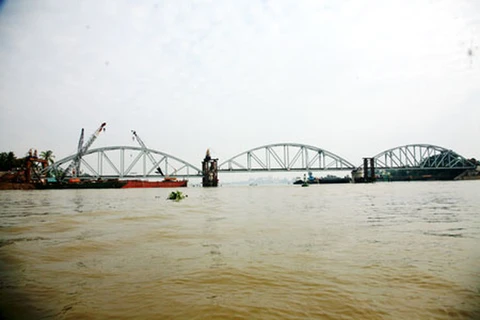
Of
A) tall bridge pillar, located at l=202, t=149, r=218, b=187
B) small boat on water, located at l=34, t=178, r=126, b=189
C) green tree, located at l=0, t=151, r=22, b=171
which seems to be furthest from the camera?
tall bridge pillar, located at l=202, t=149, r=218, b=187

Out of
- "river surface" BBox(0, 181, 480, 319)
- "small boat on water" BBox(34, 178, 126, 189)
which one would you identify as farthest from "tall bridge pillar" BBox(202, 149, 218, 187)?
"river surface" BBox(0, 181, 480, 319)

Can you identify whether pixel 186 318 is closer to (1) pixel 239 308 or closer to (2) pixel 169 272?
(1) pixel 239 308

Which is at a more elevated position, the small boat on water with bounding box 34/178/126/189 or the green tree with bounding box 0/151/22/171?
the green tree with bounding box 0/151/22/171

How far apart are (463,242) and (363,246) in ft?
8.82

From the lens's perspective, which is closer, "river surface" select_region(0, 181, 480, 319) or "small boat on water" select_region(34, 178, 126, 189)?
"river surface" select_region(0, 181, 480, 319)

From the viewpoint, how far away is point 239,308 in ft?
12.2

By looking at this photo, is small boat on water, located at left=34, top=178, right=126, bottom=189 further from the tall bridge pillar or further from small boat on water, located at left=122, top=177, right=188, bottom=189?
the tall bridge pillar

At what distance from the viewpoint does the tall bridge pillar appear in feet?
433

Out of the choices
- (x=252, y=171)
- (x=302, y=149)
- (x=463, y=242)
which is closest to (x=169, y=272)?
(x=463, y=242)

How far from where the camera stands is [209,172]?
13425 centimetres

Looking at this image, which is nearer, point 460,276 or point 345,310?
point 345,310

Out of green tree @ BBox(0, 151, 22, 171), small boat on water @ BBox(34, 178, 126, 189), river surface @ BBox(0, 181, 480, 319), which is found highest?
green tree @ BBox(0, 151, 22, 171)

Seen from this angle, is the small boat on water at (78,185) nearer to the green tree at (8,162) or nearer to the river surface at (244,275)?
the green tree at (8,162)

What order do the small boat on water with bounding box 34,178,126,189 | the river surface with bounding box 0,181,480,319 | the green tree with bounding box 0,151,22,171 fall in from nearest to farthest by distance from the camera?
1. the river surface with bounding box 0,181,480,319
2. the small boat on water with bounding box 34,178,126,189
3. the green tree with bounding box 0,151,22,171
